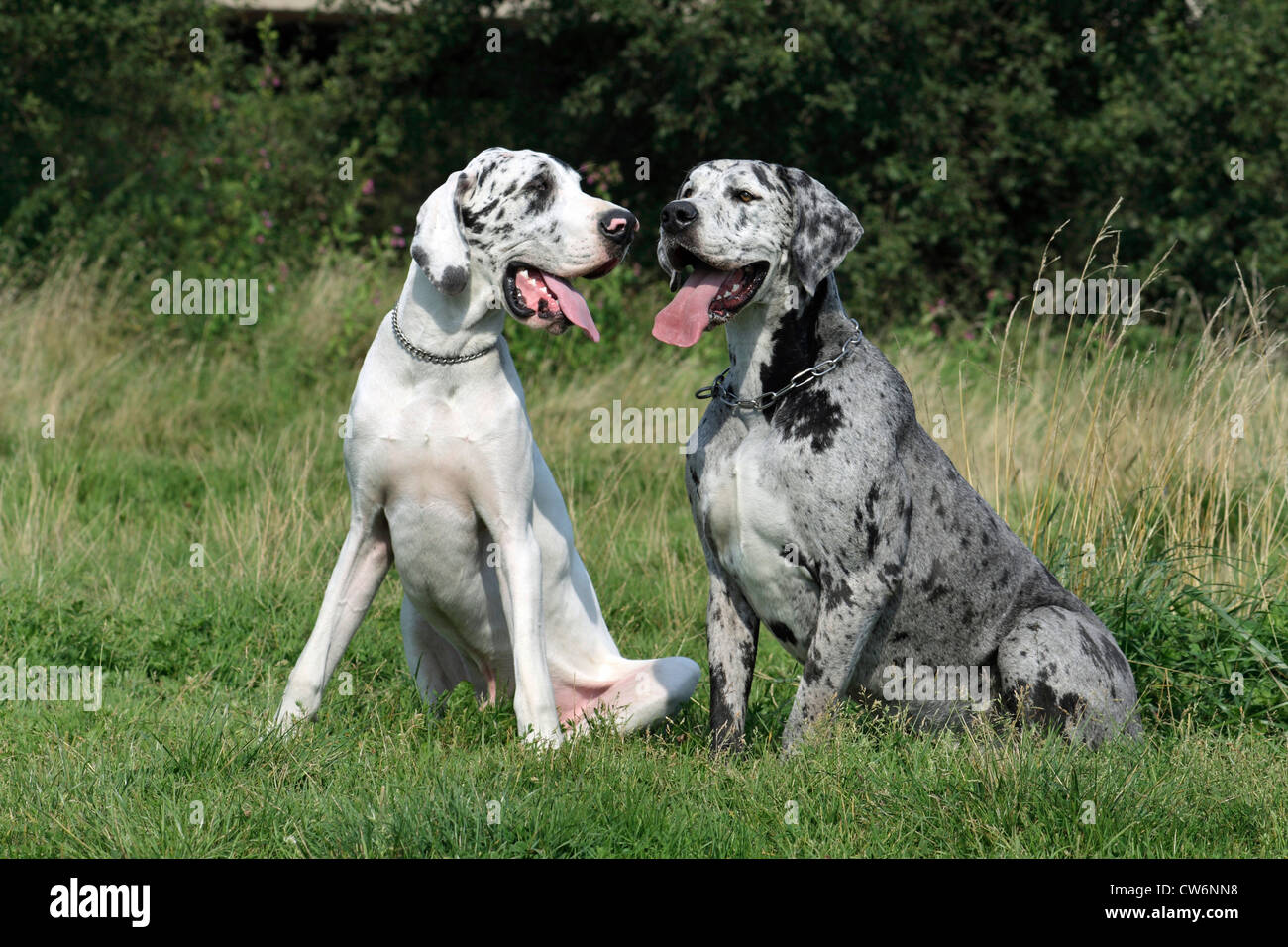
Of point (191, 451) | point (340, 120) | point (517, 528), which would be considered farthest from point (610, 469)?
point (340, 120)

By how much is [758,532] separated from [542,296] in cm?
104

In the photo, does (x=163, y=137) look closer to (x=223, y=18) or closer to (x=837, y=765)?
(x=223, y=18)

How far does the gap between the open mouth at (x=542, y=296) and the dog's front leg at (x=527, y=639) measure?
0.68 metres

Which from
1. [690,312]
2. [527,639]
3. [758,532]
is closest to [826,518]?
[758,532]

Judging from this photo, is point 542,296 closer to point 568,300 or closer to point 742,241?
point 568,300

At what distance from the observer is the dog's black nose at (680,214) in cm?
425

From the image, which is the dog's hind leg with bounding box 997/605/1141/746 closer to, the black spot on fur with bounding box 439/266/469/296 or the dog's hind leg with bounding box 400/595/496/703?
the dog's hind leg with bounding box 400/595/496/703

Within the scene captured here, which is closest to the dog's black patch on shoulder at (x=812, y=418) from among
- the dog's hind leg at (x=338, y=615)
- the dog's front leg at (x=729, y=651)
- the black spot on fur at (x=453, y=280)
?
the dog's front leg at (x=729, y=651)

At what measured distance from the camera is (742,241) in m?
4.28

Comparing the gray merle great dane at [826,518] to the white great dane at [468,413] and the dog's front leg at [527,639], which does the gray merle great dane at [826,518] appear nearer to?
the white great dane at [468,413]

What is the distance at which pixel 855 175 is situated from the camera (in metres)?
13.8

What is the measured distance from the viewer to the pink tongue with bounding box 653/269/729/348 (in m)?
4.22

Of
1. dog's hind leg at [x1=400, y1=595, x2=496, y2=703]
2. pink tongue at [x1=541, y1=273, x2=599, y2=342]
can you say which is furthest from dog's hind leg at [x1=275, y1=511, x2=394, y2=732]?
pink tongue at [x1=541, y1=273, x2=599, y2=342]

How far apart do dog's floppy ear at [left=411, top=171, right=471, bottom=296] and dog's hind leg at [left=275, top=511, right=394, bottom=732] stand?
2.66 ft
